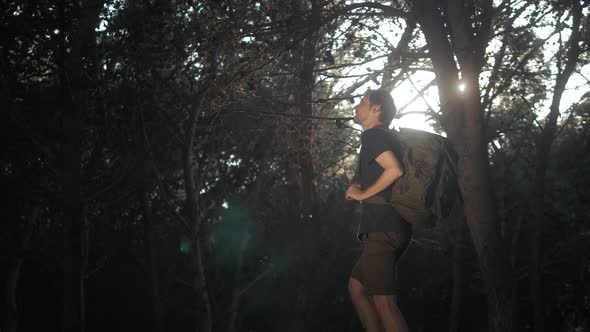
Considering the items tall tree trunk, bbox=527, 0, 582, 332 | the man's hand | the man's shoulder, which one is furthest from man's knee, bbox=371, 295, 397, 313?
tall tree trunk, bbox=527, 0, 582, 332

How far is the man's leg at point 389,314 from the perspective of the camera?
4660 mm

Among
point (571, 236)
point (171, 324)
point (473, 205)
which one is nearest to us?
point (473, 205)

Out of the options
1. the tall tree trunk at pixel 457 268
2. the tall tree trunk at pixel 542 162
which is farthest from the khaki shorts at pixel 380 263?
the tall tree trunk at pixel 457 268

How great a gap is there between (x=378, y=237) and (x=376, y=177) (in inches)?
16.0

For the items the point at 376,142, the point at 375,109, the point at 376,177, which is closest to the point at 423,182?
the point at 376,177

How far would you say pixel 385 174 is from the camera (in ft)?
15.5

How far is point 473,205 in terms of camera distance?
22.1 ft

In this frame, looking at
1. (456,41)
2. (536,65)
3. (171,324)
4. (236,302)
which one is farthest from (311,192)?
(171,324)

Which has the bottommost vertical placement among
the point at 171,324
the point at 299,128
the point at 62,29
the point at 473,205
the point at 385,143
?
the point at 171,324

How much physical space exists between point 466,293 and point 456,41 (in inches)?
831

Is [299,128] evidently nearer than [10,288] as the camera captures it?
Yes

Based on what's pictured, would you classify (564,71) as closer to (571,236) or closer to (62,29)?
(62,29)

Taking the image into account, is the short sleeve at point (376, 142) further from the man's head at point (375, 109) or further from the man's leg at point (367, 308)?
the man's leg at point (367, 308)

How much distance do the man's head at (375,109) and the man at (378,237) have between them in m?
0.08
